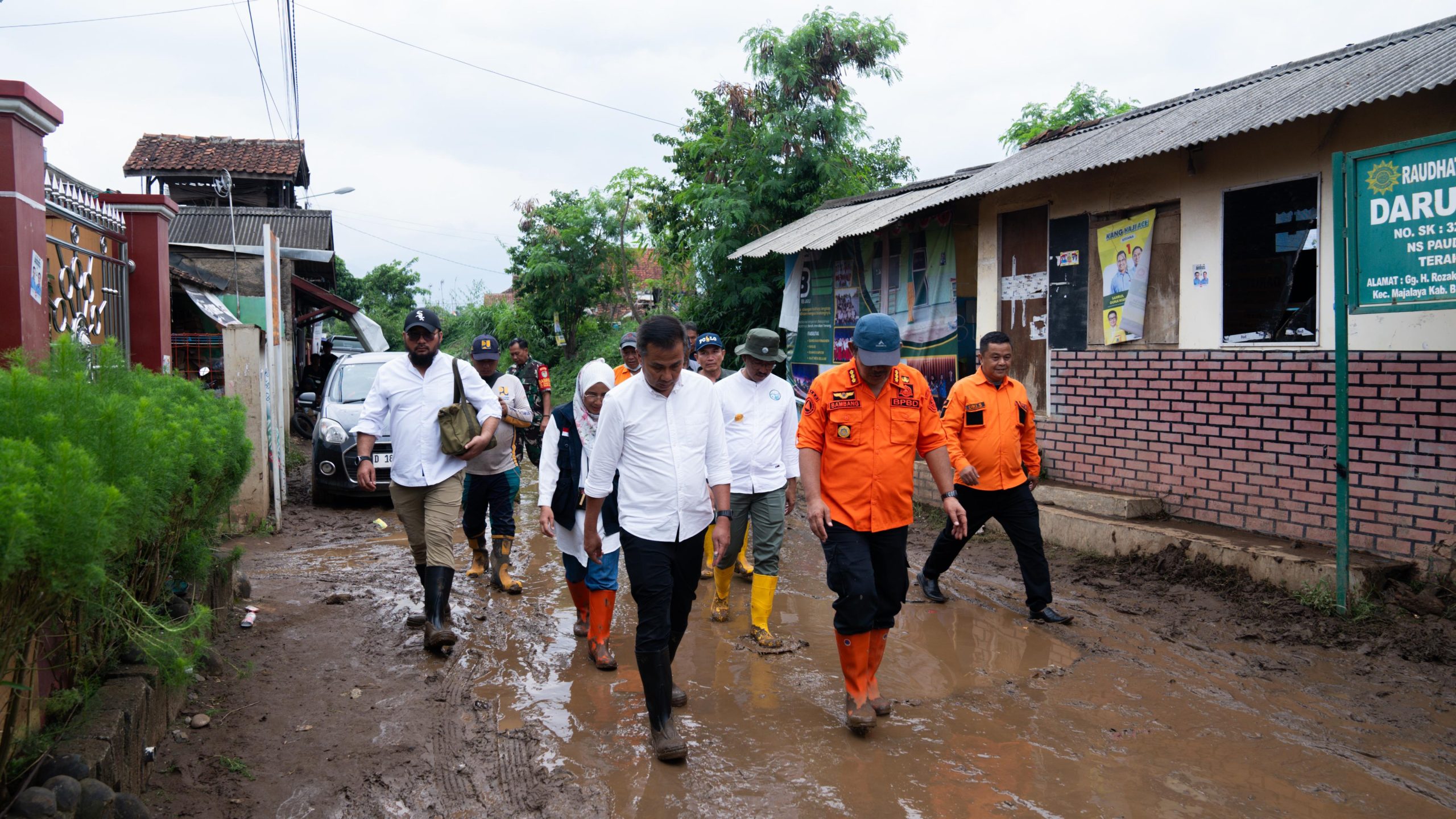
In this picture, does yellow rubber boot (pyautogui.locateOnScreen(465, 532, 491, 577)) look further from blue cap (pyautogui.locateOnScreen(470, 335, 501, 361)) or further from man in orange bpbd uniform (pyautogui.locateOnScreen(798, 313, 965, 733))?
man in orange bpbd uniform (pyautogui.locateOnScreen(798, 313, 965, 733))

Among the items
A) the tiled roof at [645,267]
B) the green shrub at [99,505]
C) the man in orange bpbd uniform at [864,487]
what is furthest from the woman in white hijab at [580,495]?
the tiled roof at [645,267]

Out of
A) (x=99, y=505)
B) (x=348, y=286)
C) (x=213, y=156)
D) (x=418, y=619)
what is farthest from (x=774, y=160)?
(x=348, y=286)

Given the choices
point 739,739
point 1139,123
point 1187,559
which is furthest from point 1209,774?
point 1139,123

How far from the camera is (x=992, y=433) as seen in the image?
5.95m

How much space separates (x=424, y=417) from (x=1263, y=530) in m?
5.63

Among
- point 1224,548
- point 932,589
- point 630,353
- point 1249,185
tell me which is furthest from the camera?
point 630,353

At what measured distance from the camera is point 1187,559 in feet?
21.7

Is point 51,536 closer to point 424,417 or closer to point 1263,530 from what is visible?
point 424,417

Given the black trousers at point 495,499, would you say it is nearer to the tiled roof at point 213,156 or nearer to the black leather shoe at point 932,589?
the black leather shoe at point 932,589

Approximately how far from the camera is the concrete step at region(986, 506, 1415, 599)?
5691mm

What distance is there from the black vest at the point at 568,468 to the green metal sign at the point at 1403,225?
4393 mm

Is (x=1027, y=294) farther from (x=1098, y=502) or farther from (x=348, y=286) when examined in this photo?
(x=348, y=286)

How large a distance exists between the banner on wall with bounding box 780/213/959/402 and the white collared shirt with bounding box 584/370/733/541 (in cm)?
552

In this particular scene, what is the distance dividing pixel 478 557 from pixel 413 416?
1987 mm
